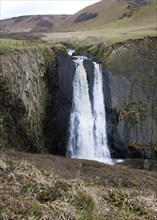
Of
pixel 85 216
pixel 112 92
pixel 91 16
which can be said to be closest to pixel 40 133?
pixel 112 92

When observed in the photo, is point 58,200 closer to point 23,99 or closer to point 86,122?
point 23,99

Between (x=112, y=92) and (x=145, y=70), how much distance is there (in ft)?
16.2

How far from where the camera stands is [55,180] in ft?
29.8

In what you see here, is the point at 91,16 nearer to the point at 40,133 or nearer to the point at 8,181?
the point at 40,133

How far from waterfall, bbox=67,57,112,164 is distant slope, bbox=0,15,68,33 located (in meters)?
127

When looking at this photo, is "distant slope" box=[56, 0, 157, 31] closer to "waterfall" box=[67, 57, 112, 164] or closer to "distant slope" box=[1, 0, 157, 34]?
"distant slope" box=[1, 0, 157, 34]

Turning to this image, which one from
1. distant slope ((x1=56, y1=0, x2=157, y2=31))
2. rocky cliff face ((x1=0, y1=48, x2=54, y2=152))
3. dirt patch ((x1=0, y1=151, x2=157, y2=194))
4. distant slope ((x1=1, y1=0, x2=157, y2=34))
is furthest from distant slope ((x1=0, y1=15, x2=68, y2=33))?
dirt patch ((x1=0, y1=151, x2=157, y2=194))

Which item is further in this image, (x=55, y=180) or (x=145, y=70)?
(x=145, y=70)

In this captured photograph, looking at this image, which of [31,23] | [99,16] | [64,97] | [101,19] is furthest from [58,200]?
[31,23]

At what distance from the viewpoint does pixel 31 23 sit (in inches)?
6993

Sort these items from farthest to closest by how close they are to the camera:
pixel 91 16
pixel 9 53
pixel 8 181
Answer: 1. pixel 91 16
2. pixel 9 53
3. pixel 8 181

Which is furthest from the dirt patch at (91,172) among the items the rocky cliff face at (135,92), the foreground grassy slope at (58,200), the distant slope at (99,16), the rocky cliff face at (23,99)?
the distant slope at (99,16)

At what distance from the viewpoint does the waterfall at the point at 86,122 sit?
1430 inches

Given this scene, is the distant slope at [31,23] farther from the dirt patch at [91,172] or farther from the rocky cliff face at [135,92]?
the dirt patch at [91,172]
